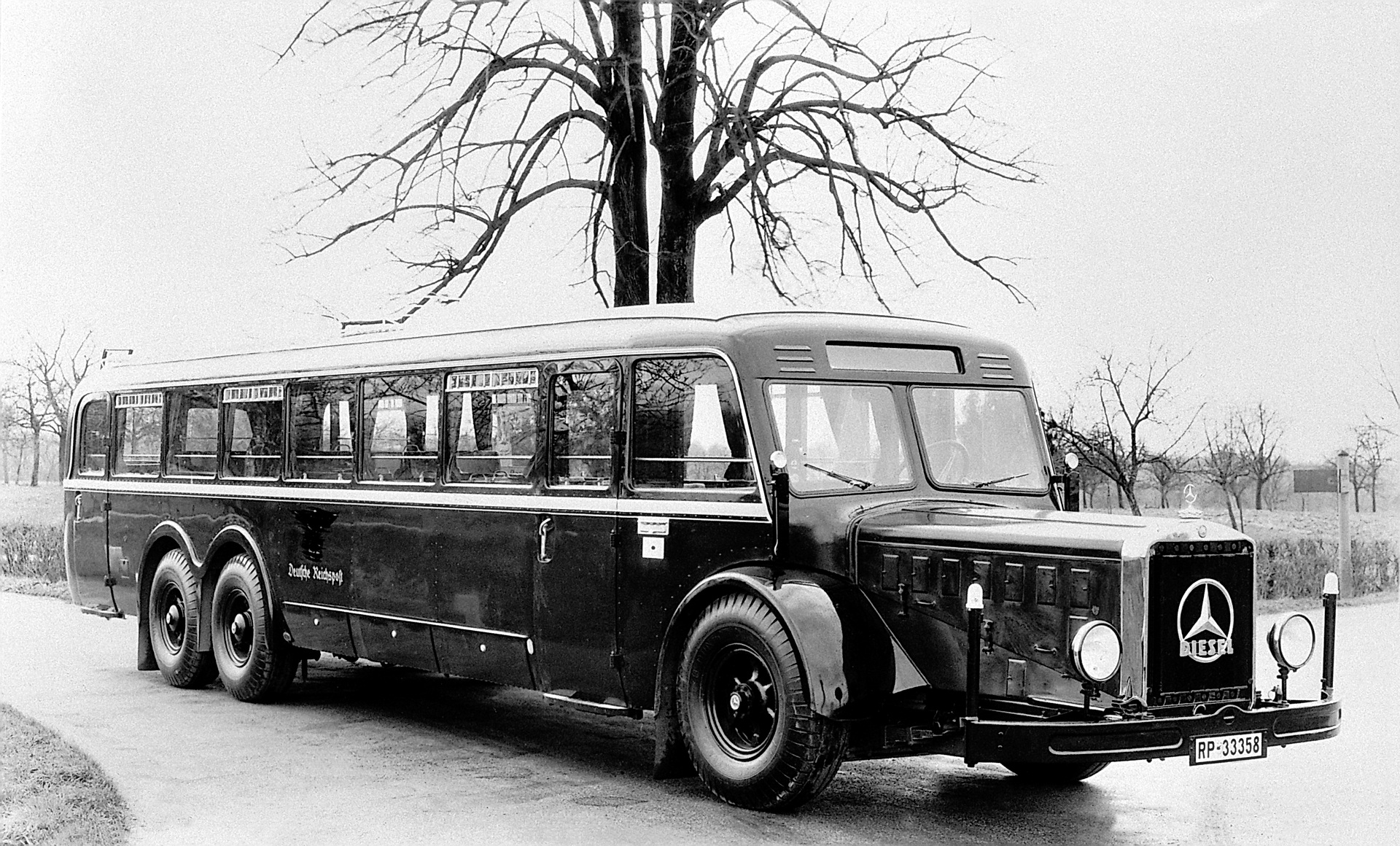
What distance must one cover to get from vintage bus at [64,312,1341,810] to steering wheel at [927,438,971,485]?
0.02m

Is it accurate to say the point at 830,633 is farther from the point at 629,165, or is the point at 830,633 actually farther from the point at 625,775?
the point at 629,165

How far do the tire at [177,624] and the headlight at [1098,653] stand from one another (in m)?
7.50

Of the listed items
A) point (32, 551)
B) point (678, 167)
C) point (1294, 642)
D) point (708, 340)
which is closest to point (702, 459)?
point (708, 340)

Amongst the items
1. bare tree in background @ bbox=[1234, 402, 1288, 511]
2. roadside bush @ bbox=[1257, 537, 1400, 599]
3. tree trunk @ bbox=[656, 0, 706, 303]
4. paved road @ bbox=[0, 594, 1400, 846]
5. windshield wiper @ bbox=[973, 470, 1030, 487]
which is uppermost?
tree trunk @ bbox=[656, 0, 706, 303]

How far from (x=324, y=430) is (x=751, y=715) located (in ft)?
15.4

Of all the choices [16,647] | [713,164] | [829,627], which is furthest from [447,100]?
[829,627]

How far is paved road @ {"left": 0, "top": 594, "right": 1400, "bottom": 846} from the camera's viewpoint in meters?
6.98

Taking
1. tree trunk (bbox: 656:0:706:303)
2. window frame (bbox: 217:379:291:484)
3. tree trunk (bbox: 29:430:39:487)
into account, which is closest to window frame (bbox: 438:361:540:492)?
window frame (bbox: 217:379:291:484)

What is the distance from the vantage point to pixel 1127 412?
15.8 metres

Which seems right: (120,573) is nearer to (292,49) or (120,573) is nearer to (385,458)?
(385,458)

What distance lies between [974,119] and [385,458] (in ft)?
25.1

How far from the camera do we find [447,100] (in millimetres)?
16203

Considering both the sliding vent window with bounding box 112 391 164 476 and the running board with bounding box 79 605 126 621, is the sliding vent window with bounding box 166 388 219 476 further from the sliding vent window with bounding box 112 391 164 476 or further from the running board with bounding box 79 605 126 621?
the running board with bounding box 79 605 126 621

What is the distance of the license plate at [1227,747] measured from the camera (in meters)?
6.48
